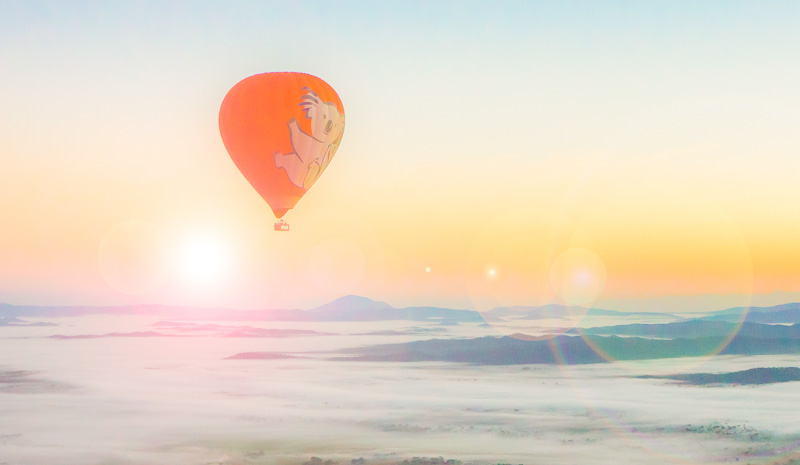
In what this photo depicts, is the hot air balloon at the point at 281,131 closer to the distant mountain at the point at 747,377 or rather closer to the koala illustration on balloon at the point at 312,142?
the koala illustration on balloon at the point at 312,142

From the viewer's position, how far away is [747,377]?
427ft

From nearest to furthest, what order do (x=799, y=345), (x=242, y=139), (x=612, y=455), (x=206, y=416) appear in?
(x=242, y=139) → (x=612, y=455) → (x=206, y=416) → (x=799, y=345)

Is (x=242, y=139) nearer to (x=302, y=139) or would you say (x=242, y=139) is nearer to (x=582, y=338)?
(x=302, y=139)

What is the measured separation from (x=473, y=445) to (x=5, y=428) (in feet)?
169

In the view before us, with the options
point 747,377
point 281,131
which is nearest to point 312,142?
point 281,131

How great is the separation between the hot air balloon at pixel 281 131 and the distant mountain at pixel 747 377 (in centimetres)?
10512

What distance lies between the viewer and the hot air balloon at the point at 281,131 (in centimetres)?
3634

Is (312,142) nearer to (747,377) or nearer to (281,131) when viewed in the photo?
(281,131)

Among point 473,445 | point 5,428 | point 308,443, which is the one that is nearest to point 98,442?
point 5,428

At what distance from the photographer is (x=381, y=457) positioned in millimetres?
63906

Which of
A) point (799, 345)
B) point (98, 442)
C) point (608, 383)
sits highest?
point (799, 345)

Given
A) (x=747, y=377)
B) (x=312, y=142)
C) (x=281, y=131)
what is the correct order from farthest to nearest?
(x=747, y=377) < (x=312, y=142) < (x=281, y=131)

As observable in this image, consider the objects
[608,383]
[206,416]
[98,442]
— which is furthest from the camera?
[608,383]

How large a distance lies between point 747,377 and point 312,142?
115 m
